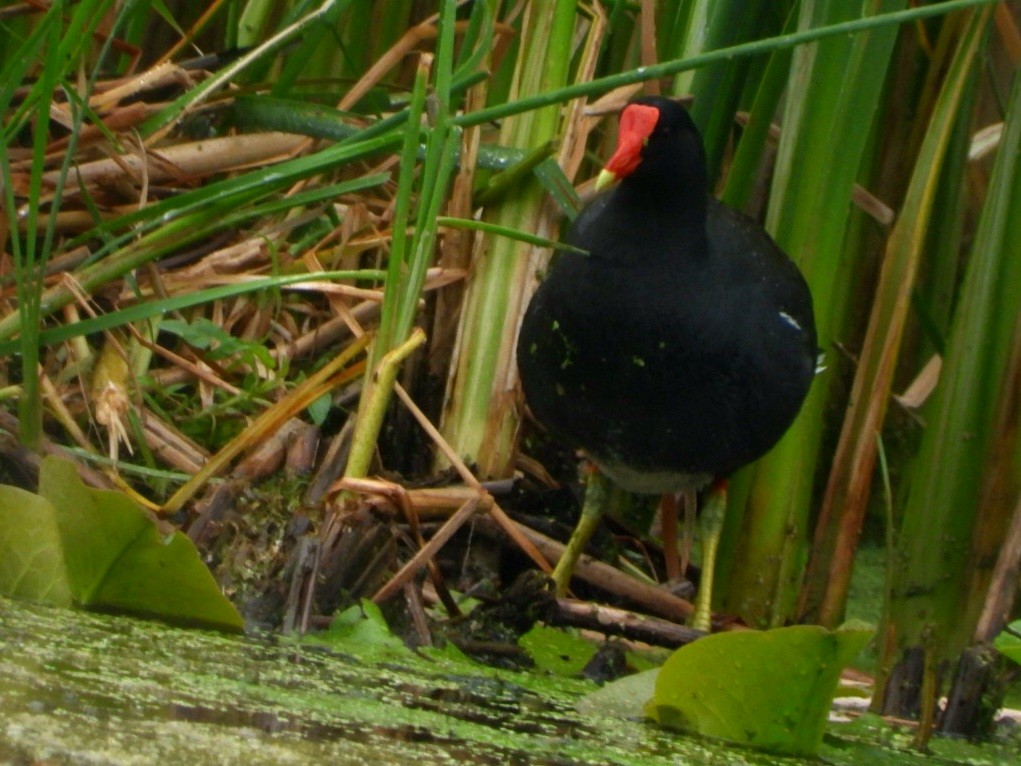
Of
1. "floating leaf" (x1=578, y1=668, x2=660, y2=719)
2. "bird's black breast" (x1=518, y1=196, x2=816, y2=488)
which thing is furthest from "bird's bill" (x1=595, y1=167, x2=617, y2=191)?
"floating leaf" (x1=578, y1=668, x2=660, y2=719)

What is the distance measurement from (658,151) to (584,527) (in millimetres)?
627

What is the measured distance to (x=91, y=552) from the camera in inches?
69.9

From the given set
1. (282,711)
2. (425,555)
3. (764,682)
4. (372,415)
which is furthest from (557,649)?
(282,711)

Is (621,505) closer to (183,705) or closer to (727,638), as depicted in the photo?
(727,638)

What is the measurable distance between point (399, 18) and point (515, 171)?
65 cm

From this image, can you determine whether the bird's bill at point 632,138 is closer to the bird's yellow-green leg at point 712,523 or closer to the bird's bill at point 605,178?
the bird's bill at point 605,178

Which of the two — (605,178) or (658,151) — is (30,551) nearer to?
(605,178)

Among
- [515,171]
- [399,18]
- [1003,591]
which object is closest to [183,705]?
[1003,591]

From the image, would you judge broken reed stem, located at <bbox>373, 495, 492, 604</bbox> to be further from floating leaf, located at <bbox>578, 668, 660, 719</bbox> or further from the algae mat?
floating leaf, located at <bbox>578, 668, 660, 719</bbox>

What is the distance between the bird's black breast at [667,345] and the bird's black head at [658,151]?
0.07 meters

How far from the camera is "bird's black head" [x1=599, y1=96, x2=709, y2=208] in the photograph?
2.32 m

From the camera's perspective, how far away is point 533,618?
2055 mm

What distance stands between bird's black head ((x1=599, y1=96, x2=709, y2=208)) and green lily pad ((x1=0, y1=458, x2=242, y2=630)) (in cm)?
89

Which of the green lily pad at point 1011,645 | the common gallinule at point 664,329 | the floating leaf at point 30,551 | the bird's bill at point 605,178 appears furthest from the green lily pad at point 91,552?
the green lily pad at point 1011,645
